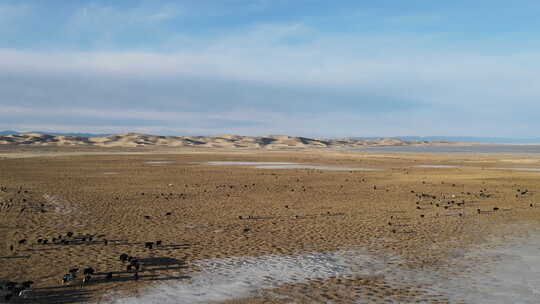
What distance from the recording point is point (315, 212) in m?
19.9

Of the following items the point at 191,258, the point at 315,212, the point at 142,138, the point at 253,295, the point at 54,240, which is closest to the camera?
the point at 253,295

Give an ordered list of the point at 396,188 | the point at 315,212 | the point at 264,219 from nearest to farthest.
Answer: the point at 264,219
the point at 315,212
the point at 396,188

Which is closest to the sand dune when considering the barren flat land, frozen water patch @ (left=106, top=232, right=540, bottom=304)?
the barren flat land

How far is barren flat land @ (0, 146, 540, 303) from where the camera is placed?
9586 mm

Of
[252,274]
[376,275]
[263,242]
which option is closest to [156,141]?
[263,242]

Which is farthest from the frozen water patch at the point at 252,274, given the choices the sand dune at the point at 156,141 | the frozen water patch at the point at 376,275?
the sand dune at the point at 156,141

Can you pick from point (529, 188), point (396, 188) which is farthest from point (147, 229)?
point (529, 188)

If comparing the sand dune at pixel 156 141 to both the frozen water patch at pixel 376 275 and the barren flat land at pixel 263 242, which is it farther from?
the frozen water patch at pixel 376 275

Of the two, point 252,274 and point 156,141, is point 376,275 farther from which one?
point 156,141

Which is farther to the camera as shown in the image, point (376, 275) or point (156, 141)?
point (156, 141)

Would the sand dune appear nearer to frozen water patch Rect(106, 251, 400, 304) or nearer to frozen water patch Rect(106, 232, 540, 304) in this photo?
frozen water patch Rect(106, 251, 400, 304)

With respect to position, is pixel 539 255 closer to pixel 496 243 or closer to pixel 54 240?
pixel 496 243

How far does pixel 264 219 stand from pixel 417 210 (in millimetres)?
7827

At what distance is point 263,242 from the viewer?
46.8ft
